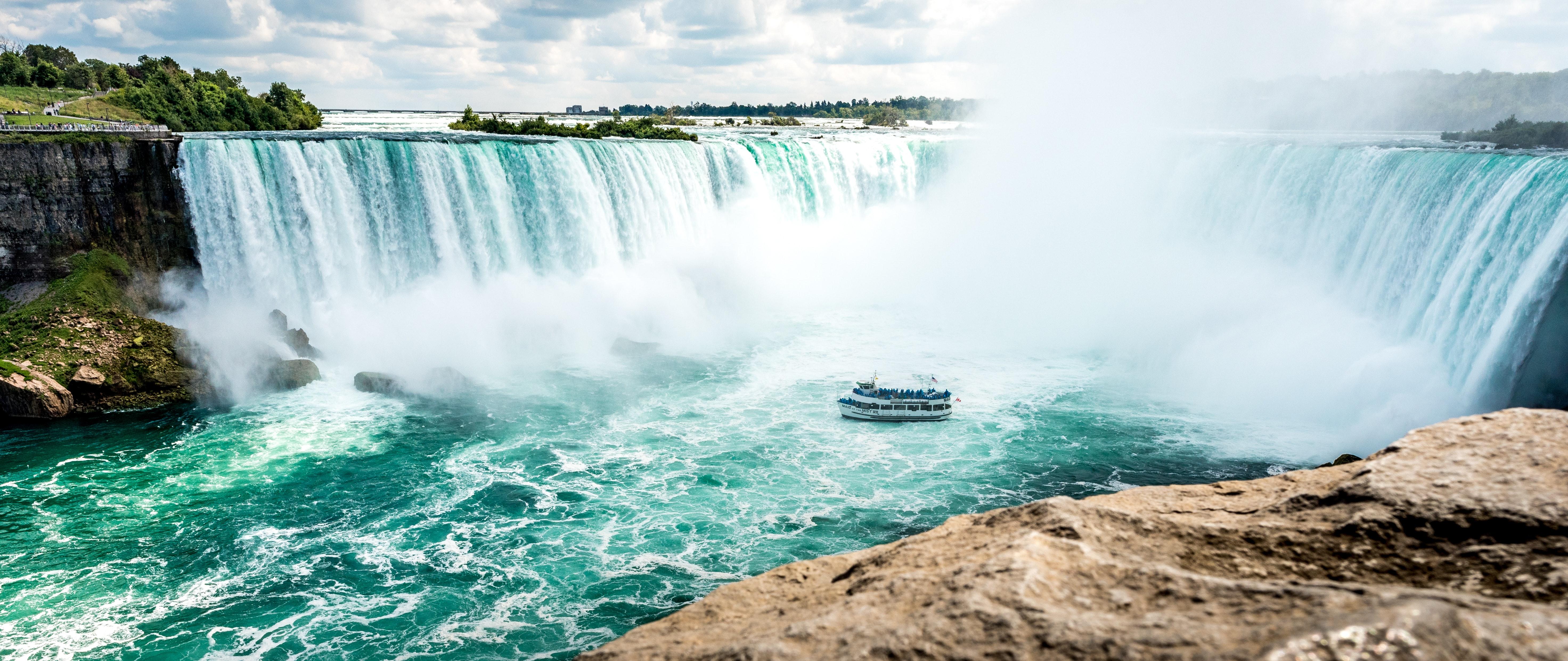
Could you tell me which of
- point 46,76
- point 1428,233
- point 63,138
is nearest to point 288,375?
point 63,138

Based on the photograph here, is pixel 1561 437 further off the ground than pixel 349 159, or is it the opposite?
pixel 349 159

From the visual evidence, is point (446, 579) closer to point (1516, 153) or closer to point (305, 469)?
point (305, 469)

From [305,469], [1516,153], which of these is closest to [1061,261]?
[1516,153]

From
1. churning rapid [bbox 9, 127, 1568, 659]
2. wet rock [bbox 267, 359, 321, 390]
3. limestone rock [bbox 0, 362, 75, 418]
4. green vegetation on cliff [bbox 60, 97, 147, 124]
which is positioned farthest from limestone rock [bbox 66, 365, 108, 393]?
green vegetation on cliff [bbox 60, 97, 147, 124]

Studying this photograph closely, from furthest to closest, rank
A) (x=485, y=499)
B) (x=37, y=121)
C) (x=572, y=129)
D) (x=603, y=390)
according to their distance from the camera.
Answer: (x=572, y=129) < (x=37, y=121) < (x=603, y=390) < (x=485, y=499)

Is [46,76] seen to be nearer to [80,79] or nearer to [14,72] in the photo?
[80,79]

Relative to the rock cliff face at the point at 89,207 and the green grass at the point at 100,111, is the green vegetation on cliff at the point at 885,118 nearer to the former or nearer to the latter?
the green grass at the point at 100,111

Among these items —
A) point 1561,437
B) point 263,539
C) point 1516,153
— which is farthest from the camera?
point 1516,153
